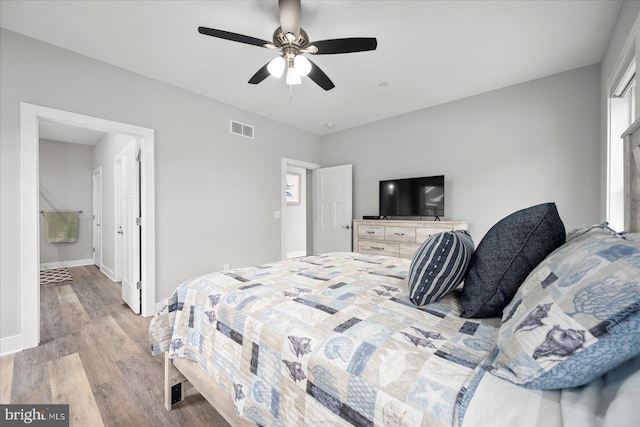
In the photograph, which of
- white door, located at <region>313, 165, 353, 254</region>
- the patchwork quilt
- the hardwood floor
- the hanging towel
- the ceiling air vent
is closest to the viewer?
the patchwork quilt

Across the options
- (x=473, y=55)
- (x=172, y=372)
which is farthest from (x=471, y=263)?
(x=473, y=55)

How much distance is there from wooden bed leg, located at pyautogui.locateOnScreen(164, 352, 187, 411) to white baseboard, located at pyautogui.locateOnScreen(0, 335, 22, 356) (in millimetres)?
1683

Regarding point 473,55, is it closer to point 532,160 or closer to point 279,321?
point 532,160

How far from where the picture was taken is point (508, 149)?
3291mm

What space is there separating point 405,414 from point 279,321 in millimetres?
519

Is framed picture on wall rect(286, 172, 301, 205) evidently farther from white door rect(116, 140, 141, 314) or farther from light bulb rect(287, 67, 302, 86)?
light bulb rect(287, 67, 302, 86)

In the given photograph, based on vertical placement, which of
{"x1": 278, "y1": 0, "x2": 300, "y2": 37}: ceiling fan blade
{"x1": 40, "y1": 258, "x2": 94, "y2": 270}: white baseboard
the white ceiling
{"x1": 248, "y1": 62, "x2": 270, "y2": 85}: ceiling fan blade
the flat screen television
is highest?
the white ceiling

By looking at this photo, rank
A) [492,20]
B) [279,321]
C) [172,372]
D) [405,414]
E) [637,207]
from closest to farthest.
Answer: [405,414] → [279,321] → [637,207] → [172,372] → [492,20]

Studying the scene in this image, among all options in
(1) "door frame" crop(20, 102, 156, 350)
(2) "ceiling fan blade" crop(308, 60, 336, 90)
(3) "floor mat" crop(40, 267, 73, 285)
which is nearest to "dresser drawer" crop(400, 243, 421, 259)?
(2) "ceiling fan blade" crop(308, 60, 336, 90)

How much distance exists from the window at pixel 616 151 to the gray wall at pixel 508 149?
1.32 ft

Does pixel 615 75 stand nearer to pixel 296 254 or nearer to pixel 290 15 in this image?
pixel 290 15

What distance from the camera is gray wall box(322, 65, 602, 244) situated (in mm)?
2854

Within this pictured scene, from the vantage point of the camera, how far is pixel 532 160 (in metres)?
3.14

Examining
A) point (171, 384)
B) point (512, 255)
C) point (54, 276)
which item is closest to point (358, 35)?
point (512, 255)
